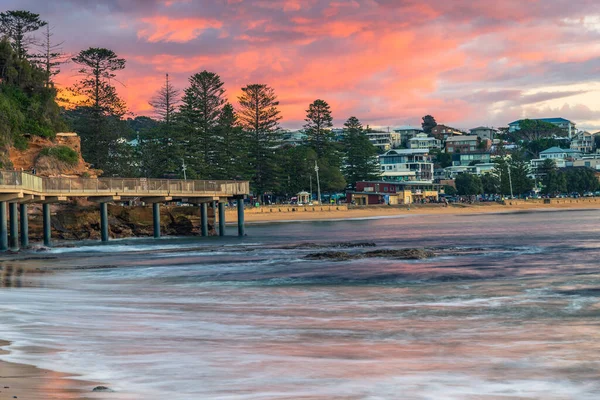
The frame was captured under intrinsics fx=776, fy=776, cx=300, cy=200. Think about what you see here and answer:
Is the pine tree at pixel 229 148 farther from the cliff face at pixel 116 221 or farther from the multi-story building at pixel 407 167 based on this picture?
the multi-story building at pixel 407 167

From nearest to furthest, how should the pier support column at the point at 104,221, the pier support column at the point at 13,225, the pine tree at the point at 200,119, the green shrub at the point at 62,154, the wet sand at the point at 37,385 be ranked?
the wet sand at the point at 37,385 → the pier support column at the point at 13,225 → the pier support column at the point at 104,221 → the green shrub at the point at 62,154 → the pine tree at the point at 200,119

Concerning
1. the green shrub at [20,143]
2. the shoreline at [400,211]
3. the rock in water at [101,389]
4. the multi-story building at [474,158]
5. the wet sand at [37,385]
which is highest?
the multi-story building at [474,158]

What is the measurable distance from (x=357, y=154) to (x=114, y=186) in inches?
3485

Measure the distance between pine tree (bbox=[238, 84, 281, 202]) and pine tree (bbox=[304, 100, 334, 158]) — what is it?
54.8 ft

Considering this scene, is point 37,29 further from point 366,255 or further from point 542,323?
point 542,323

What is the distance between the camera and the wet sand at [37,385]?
8.05 m

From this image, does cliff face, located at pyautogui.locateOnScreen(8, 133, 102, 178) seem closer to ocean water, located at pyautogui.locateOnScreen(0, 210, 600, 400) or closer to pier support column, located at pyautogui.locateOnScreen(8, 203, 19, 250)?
pier support column, located at pyautogui.locateOnScreen(8, 203, 19, 250)

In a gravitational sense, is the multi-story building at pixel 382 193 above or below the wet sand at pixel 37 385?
above

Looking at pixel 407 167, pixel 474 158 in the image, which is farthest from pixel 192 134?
pixel 474 158

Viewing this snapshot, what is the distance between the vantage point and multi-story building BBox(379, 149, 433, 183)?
6348 inches

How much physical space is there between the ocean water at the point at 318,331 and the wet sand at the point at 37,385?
347 mm

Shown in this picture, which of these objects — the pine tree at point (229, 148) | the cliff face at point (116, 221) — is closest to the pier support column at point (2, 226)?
the cliff face at point (116, 221)

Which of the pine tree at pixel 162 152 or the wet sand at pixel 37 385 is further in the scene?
the pine tree at pixel 162 152

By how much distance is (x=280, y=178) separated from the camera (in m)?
115
